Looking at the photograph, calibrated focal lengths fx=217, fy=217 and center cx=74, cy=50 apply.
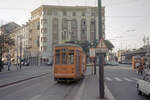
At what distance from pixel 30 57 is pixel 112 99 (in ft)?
253

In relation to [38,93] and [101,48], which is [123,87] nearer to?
[101,48]

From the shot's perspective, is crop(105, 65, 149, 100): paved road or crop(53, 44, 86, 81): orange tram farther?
crop(53, 44, 86, 81): orange tram

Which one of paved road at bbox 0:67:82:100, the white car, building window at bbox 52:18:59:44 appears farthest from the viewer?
building window at bbox 52:18:59:44

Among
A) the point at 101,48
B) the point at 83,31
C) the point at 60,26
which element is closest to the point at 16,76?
the point at 101,48

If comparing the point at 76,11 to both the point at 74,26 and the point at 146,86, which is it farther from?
the point at 146,86

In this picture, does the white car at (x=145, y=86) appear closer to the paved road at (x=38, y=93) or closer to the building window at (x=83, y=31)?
the paved road at (x=38, y=93)

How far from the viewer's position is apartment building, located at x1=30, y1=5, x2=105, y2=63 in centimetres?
7681

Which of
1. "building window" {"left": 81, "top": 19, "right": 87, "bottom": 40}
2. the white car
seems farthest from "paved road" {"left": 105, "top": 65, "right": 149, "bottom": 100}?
"building window" {"left": 81, "top": 19, "right": 87, "bottom": 40}

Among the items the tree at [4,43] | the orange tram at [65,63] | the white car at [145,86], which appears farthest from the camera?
the tree at [4,43]

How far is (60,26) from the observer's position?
258 feet

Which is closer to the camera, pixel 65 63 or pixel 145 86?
pixel 145 86

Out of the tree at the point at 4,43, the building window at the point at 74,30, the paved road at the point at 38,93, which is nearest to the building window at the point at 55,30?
the building window at the point at 74,30

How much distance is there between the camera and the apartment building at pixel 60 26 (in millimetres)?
76812

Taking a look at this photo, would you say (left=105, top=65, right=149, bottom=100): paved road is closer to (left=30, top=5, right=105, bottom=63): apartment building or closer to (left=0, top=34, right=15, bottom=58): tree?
(left=0, top=34, right=15, bottom=58): tree
